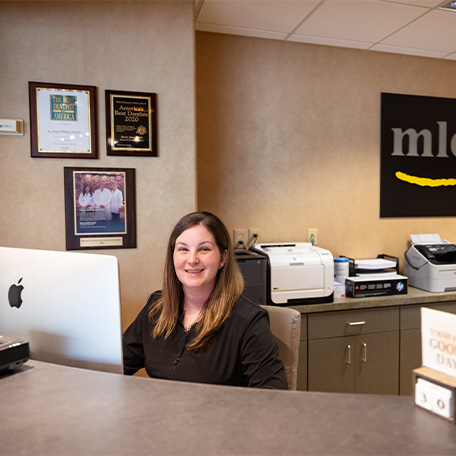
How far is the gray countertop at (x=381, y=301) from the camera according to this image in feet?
8.64

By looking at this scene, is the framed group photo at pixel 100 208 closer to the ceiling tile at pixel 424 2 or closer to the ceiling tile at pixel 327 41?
the ceiling tile at pixel 327 41

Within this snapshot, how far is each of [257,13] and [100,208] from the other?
1597 millimetres

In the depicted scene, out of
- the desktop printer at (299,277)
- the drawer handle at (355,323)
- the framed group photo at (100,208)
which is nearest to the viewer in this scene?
the framed group photo at (100,208)

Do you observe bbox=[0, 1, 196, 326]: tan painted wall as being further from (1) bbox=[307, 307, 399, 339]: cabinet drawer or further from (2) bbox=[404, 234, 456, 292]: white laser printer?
(2) bbox=[404, 234, 456, 292]: white laser printer

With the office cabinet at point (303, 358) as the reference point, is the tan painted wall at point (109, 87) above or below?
above

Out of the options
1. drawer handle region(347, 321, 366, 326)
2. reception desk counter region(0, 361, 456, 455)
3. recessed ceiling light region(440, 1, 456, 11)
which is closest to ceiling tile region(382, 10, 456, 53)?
recessed ceiling light region(440, 1, 456, 11)

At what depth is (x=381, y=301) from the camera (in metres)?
2.76

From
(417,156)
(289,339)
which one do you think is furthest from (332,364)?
(417,156)

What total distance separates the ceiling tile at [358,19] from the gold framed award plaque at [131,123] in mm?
1247

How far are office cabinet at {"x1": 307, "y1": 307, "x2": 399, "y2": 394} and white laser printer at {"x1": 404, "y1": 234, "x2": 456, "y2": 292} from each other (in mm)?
376

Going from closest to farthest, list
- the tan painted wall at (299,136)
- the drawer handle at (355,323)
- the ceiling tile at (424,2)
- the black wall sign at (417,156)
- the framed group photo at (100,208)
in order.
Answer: the framed group photo at (100,208) → the ceiling tile at (424,2) → the drawer handle at (355,323) → the tan painted wall at (299,136) → the black wall sign at (417,156)

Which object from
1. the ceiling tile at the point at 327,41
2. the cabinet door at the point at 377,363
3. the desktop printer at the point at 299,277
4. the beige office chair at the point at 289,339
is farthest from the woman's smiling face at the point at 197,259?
the ceiling tile at the point at 327,41

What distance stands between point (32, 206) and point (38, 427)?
69.6 inches

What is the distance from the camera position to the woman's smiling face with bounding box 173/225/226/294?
57.6 inches
